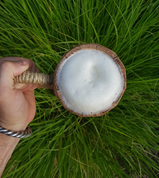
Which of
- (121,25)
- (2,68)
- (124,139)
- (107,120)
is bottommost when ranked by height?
(124,139)

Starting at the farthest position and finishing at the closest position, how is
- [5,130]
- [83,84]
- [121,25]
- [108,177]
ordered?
[121,25], [108,177], [5,130], [83,84]

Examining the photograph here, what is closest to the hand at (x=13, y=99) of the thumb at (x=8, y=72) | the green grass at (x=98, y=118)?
the thumb at (x=8, y=72)

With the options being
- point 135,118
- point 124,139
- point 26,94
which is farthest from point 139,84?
point 26,94

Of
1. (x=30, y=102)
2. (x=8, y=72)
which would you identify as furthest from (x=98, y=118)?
(x=8, y=72)

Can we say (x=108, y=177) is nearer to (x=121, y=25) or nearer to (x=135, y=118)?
(x=135, y=118)

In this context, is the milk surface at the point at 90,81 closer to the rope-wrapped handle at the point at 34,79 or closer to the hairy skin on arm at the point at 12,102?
the rope-wrapped handle at the point at 34,79

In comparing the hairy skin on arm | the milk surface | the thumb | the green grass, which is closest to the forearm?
the hairy skin on arm

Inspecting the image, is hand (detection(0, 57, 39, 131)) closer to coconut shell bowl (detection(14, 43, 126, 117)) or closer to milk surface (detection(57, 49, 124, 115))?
coconut shell bowl (detection(14, 43, 126, 117))
